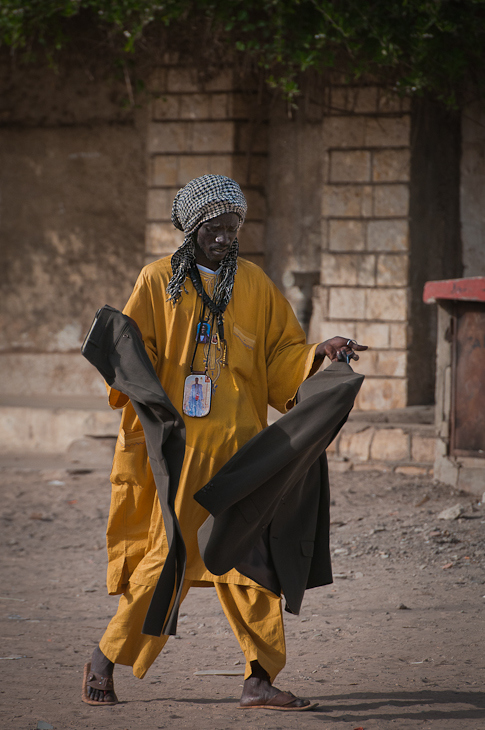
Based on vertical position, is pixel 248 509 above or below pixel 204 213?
below

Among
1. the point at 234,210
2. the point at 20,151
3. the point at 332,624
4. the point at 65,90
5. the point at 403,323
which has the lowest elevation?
the point at 332,624

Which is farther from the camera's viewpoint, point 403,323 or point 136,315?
point 403,323

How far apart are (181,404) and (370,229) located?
4.58 meters

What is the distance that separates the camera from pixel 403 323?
7.04m

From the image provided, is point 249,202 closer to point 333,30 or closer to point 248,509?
point 333,30

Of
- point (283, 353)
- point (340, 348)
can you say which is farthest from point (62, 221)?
point (340, 348)

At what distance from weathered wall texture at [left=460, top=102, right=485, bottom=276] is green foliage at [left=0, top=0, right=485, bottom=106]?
285 millimetres

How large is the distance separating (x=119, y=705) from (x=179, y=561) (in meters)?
0.59

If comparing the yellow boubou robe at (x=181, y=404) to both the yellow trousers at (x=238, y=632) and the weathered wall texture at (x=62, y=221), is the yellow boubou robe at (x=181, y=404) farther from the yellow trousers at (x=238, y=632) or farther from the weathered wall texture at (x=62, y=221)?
the weathered wall texture at (x=62, y=221)

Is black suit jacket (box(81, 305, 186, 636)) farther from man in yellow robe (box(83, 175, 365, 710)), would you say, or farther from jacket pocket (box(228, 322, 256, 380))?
jacket pocket (box(228, 322, 256, 380))

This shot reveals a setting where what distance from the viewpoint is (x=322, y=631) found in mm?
3602

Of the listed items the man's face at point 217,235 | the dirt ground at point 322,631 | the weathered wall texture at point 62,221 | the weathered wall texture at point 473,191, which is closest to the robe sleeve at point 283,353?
the man's face at point 217,235

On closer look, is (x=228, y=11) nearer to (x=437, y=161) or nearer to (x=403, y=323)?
(x=437, y=161)

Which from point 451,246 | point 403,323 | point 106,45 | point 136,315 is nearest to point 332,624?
point 136,315
